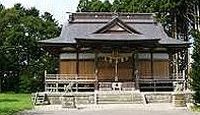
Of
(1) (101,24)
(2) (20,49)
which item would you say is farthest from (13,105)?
(2) (20,49)

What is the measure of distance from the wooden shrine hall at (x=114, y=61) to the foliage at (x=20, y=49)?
19198 millimetres

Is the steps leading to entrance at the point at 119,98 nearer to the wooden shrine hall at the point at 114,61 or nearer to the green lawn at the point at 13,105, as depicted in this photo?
the wooden shrine hall at the point at 114,61

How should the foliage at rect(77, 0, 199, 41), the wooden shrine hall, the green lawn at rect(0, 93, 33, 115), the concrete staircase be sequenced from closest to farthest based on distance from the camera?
the green lawn at rect(0, 93, 33, 115)
the concrete staircase
the wooden shrine hall
the foliage at rect(77, 0, 199, 41)

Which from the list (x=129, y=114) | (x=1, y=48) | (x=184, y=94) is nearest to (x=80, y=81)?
(x=184, y=94)

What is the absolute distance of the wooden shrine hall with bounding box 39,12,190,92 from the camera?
35062 mm

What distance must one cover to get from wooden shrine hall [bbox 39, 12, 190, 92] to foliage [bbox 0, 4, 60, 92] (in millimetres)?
19198

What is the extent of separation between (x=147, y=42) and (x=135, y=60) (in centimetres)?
231

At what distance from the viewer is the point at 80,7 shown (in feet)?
209

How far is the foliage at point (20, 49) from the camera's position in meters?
58.8

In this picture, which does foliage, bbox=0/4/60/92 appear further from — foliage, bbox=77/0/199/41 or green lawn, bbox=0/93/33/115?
green lawn, bbox=0/93/33/115

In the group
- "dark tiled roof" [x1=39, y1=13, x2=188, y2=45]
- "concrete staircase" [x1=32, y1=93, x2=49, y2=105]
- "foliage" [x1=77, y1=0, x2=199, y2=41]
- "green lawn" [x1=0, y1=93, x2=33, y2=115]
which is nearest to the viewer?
"green lawn" [x1=0, y1=93, x2=33, y2=115]

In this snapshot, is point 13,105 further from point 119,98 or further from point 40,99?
point 119,98

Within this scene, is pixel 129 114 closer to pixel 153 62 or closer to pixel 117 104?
pixel 117 104

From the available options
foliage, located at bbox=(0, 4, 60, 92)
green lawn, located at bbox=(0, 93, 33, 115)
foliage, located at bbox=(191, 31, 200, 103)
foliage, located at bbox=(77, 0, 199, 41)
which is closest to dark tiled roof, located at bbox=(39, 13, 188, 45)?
foliage, located at bbox=(77, 0, 199, 41)
